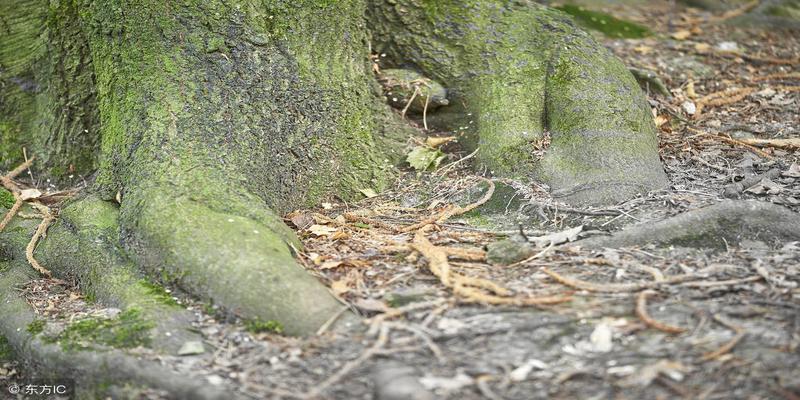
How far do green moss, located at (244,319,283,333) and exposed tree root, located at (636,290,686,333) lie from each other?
139 centimetres

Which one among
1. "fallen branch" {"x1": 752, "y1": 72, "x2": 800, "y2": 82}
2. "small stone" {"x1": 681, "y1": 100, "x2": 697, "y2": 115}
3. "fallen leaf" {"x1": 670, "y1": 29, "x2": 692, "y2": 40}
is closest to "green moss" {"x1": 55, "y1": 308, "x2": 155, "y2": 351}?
"small stone" {"x1": 681, "y1": 100, "x2": 697, "y2": 115}

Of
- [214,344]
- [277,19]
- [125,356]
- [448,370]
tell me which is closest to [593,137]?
[277,19]

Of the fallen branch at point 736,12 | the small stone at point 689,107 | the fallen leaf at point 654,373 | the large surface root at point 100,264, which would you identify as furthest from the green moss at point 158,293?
the fallen branch at point 736,12

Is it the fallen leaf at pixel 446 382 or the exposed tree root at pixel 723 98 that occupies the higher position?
the exposed tree root at pixel 723 98

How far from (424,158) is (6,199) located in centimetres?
244

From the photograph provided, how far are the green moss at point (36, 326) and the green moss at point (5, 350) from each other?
21 cm

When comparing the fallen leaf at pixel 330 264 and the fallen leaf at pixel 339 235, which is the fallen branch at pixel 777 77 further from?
the fallen leaf at pixel 330 264

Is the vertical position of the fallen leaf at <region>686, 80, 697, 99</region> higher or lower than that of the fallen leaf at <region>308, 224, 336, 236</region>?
higher

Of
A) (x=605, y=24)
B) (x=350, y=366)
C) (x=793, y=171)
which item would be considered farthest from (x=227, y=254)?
(x=605, y=24)

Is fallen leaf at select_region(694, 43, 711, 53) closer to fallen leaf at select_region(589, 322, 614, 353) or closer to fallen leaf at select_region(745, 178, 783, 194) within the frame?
fallen leaf at select_region(745, 178, 783, 194)

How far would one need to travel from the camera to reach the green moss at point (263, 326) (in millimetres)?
3197

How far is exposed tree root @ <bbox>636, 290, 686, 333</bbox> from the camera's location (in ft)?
9.42

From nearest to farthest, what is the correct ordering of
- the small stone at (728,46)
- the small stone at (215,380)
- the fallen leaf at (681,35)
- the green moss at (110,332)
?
1. the small stone at (215,380)
2. the green moss at (110,332)
3. the small stone at (728,46)
4. the fallen leaf at (681,35)

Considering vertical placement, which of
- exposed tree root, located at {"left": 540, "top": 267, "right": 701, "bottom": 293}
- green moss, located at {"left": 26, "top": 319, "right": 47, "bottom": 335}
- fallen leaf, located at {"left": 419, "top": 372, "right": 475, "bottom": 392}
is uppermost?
exposed tree root, located at {"left": 540, "top": 267, "right": 701, "bottom": 293}
